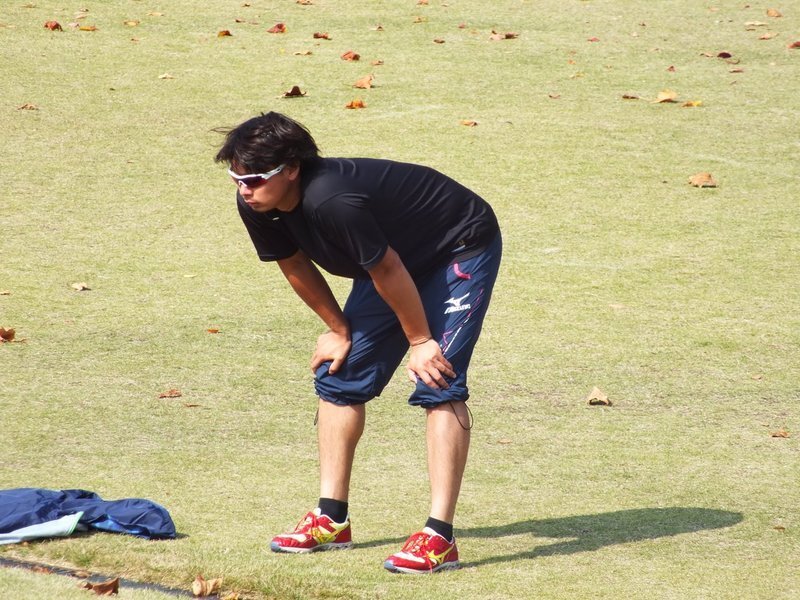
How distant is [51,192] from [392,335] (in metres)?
6.12

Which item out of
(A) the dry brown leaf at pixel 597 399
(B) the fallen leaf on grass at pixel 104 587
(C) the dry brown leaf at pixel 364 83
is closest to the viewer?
(B) the fallen leaf on grass at pixel 104 587

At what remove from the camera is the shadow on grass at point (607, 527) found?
191 inches

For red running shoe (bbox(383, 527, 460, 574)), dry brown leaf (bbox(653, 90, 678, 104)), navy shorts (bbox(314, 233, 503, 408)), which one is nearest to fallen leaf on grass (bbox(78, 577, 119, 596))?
red running shoe (bbox(383, 527, 460, 574))

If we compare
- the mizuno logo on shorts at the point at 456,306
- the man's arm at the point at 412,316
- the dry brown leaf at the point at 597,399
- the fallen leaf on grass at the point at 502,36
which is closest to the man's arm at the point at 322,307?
the man's arm at the point at 412,316

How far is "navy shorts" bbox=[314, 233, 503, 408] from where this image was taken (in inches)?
177

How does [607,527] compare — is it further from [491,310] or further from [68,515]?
[491,310]

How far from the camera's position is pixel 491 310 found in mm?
8180

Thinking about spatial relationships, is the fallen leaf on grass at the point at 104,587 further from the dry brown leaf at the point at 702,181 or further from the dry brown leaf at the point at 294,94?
the dry brown leaf at the point at 294,94

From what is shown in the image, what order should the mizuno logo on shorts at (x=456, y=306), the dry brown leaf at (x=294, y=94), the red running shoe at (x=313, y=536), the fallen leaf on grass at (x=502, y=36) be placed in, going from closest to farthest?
the mizuno logo on shorts at (x=456, y=306) < the red running shoe at (x=313, y=536) < the dry brown leaf at (x=294, y=94) < the fallen leaf on grass at (x=502, y=36)

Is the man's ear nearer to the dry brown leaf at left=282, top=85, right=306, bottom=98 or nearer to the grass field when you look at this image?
the grass field

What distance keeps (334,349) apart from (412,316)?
0.44 m

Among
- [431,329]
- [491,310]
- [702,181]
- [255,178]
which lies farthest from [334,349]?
[702,181]

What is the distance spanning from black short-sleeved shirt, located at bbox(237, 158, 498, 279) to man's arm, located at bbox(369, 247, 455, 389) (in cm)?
8

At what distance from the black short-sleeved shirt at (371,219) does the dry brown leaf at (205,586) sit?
1.16 meters
